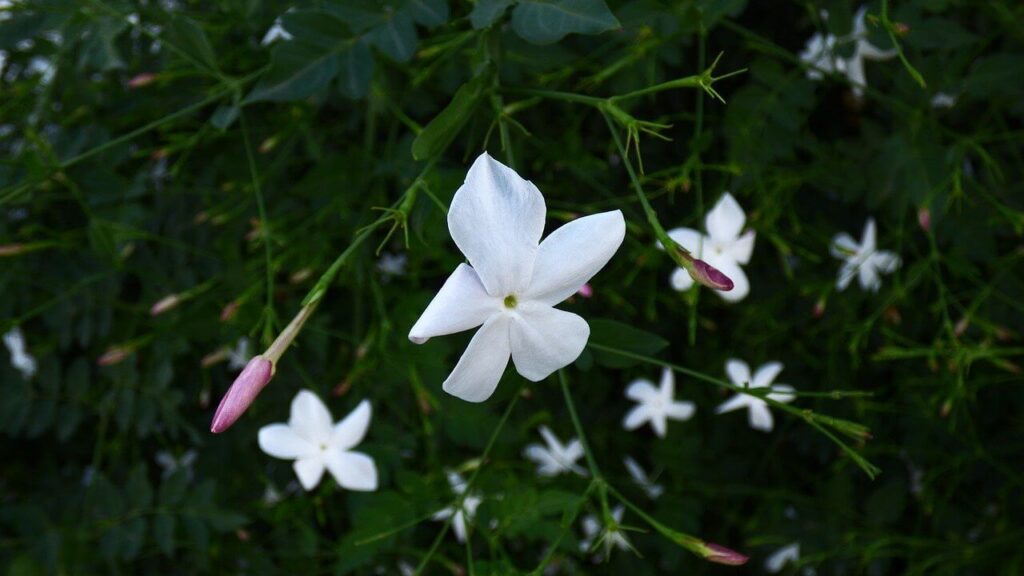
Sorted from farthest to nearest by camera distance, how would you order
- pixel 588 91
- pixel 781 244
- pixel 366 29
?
pixel 588 91, pixel 781 244, pixel 366 29

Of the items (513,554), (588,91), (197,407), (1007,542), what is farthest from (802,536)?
(197,407)

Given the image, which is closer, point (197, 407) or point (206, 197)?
point (206, 197)

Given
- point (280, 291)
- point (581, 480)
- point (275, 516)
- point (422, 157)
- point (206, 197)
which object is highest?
point (422, 157)

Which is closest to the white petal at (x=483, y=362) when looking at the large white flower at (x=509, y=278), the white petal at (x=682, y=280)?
the large white flower at (x=509, y=278)

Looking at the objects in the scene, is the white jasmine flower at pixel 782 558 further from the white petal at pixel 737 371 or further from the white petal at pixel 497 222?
the white petal at pixel 497 222

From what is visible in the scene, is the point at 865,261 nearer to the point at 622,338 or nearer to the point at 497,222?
the point at 622,338

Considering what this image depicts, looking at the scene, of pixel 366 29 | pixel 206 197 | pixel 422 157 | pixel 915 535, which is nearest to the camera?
pixel 422 157

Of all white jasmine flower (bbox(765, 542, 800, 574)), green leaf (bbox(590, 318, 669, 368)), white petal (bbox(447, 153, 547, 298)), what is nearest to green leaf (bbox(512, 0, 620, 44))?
white petal (bbox(447, 153, 547, 298))

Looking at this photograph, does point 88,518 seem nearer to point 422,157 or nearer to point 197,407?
point 197,407

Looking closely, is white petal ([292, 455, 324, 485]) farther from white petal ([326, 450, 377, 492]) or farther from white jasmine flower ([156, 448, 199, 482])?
white jasmine flower ([156, 448, 199, 482])
